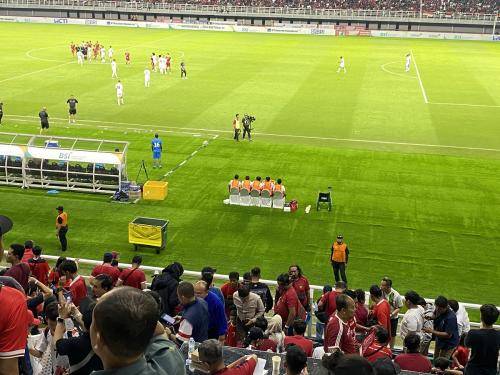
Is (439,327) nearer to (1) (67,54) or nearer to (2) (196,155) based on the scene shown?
(2) (196,155)

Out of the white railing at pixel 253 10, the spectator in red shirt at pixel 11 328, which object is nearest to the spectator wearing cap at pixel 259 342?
the spectator in red shirt at pixel 11 328

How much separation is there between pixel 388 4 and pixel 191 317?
9348 cm

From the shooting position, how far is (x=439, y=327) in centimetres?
1030

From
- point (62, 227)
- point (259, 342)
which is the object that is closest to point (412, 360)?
point (259, 342)

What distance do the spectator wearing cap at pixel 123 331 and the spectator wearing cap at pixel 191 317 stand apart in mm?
4035

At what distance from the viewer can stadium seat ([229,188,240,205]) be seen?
21125 mm

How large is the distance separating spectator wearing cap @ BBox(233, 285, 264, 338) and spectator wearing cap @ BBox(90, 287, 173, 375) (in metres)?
6.86

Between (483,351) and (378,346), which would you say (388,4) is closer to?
(483,351)

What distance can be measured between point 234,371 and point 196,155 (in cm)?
2133

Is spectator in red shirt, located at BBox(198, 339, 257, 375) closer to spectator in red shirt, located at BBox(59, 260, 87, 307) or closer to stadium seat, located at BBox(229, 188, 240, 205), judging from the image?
spectator in red shirt, located at BBox(59, 260, 87, 307)

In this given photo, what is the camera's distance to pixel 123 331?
131 inches

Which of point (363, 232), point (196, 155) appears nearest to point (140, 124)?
point (196, 155)

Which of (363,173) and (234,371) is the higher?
(234,371)

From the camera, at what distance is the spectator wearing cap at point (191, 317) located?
24.5 ft
